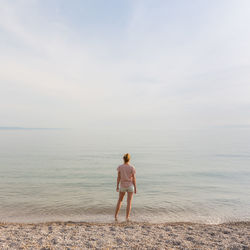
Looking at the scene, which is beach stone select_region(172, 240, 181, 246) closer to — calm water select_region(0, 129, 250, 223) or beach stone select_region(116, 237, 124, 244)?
beach stone select_region(116, 237, 124, 244)

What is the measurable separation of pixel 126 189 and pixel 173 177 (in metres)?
11.8

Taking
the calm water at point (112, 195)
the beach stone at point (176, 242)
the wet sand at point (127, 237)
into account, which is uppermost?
the beach stone at point (176, 242)

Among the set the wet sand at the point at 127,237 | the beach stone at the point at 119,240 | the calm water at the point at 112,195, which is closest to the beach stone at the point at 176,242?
the wet sand at the point at 127,237

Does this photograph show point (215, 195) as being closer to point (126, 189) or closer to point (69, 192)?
point (126, 189)

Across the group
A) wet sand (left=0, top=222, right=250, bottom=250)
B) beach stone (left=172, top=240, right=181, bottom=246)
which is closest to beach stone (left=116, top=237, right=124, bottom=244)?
wet sand (left=0, top=222, right=250, bottom=250)

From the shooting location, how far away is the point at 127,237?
709 cm

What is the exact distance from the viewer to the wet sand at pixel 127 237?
21.0 ft

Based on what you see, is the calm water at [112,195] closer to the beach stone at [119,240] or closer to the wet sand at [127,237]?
the wet sand at [127,237]

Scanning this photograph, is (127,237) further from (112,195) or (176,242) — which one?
(112,195)

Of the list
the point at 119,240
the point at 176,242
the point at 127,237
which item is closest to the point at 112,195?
the point at 127,237

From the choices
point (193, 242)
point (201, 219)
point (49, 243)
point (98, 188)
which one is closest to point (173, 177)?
point (98, 188)

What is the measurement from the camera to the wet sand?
6395mm

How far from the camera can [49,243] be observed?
651 cm

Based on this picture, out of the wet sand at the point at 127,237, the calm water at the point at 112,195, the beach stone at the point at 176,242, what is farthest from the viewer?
the calm water at the point at 112,195
